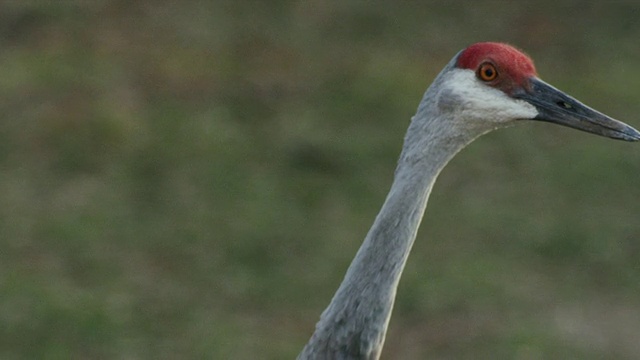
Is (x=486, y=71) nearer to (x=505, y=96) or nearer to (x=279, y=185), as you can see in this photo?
(x=505, y=96)

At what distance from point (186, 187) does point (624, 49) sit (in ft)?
13.3

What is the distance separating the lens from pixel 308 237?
772cm

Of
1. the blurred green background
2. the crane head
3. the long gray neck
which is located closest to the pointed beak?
the crane head

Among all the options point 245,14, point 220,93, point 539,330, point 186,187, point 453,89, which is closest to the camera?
point 453,89

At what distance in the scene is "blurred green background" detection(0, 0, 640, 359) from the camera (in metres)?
6.95

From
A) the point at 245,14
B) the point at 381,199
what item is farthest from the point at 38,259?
the point at 245,14

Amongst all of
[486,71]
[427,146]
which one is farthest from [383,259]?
[486,71]

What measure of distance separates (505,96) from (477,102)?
11cm

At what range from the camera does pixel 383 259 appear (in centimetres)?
385

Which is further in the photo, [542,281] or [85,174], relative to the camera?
[85,174]

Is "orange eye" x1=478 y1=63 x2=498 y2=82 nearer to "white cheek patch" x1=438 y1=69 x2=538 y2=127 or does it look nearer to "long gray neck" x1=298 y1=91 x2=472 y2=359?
"white cheek patch" x1=438 y1=69 x2=538 y2=127

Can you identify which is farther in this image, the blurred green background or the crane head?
the blurred green background

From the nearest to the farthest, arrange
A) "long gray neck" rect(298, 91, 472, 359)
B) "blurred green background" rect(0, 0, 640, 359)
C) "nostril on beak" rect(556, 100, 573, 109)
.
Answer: "long gray neck" rect(298, 91, 472, 359), "nostril on beak" rect(556, 100, 573, 109), "blurred green background" rect(0, 0, 640, 359)

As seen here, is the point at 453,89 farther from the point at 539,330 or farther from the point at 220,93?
the point at 220,93
